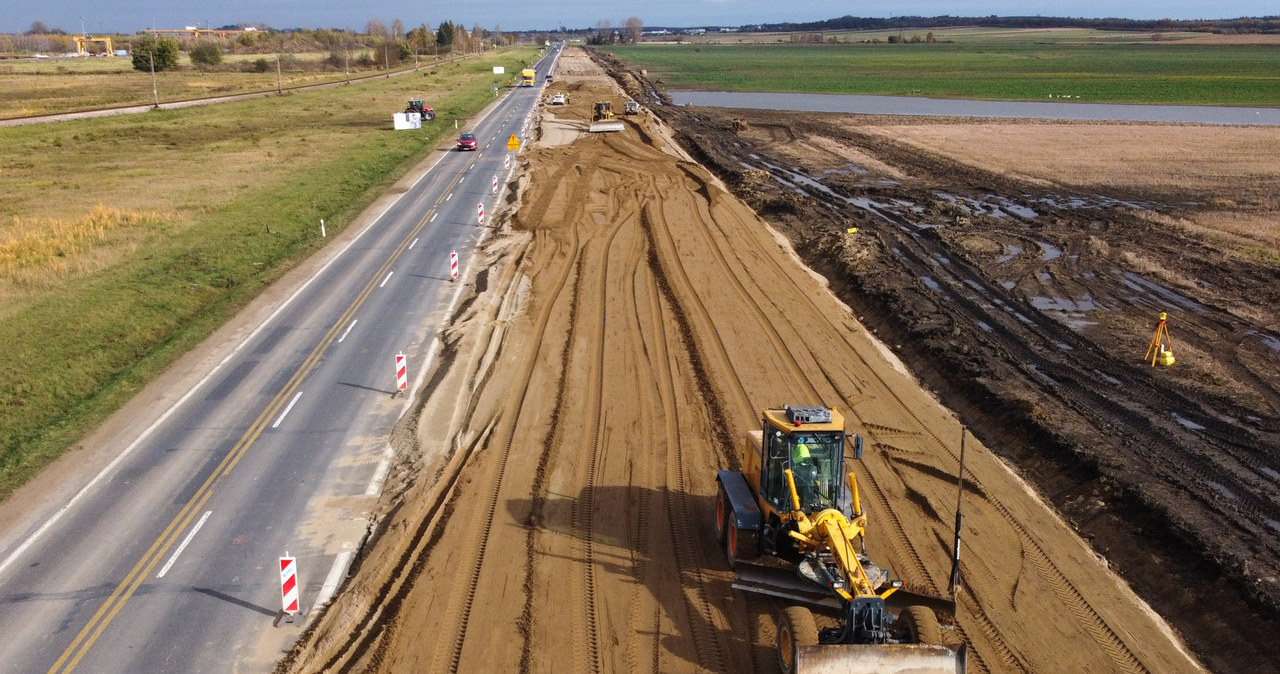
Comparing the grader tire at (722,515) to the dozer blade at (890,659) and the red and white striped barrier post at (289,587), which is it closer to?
the dozer blade at (890,659)

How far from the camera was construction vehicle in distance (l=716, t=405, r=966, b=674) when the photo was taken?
10.9 meters

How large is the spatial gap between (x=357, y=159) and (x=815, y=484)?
54.8 meters

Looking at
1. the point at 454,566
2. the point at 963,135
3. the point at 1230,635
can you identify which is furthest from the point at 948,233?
the point at 963,135

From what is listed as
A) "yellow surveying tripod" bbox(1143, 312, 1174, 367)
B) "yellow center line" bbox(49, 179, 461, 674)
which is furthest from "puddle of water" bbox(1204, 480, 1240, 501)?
"yellow center line" bbox(49, 179, 461, 674)

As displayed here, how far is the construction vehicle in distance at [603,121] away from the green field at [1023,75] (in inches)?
1896

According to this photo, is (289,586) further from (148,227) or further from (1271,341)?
(148,227)

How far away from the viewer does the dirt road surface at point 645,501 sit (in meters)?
13.3

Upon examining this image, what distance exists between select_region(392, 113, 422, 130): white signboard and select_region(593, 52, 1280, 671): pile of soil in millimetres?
34453

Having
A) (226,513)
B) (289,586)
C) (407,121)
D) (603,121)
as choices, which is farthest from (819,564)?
(407,121)

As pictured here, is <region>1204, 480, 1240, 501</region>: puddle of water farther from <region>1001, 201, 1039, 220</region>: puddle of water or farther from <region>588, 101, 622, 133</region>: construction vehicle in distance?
<region>588, 101, 622, 133</region>: construction vehicle in distance

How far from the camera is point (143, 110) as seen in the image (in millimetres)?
94125

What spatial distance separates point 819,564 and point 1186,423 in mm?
13733

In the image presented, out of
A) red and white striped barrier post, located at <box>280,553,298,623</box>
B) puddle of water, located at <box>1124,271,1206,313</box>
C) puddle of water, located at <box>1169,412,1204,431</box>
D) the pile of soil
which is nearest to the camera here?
red and white striped barrier post, located at <box>280,553,298,623</box>

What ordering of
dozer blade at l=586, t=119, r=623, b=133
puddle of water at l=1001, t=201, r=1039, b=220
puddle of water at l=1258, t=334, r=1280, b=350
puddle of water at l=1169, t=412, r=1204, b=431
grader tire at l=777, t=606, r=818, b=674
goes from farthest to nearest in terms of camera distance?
dozer blade at l=586, t=119, r=623, b=133
puddle of water at l=1001, t=201, r=1039, b=220
puddle of water at l=1258, t=334, r=1280, b=350
puddle of water at l=1169, t=412, r=1204, b=431
grader tire at l=777, t=606, r=818, b=674
